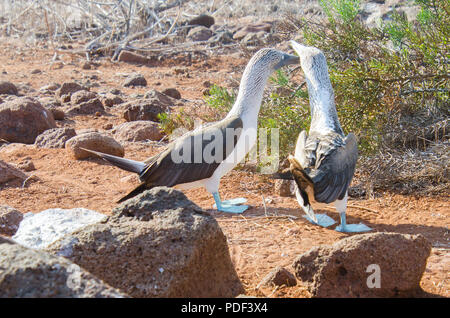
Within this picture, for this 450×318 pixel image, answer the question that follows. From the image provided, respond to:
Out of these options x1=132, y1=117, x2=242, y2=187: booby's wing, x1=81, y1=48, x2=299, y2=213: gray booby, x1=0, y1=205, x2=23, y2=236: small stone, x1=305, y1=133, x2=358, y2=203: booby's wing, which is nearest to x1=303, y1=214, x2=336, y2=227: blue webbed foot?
x1=305, y1=133, x2=358, y2=203: booby's wing

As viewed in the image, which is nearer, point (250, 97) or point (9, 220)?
point (9, 220)

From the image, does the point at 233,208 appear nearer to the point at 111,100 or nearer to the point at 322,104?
the point at 322,104

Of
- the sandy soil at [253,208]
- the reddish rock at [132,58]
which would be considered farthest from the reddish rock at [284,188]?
the reddish rock at [132,58]

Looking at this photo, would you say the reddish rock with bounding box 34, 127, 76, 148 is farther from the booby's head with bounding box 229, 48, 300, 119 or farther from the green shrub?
the green shrub

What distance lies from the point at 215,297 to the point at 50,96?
815 cm

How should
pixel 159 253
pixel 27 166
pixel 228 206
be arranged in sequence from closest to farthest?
1. pixel 159 253
2. pixel 228 206
3. pixel 27 166

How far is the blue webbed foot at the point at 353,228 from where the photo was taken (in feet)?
14.8

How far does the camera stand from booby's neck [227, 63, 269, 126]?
5.20m

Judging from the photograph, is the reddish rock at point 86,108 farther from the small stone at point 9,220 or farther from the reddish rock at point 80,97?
the small stone at point 9,220

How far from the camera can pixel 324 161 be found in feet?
13.8

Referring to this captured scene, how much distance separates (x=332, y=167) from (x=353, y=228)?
67 cm

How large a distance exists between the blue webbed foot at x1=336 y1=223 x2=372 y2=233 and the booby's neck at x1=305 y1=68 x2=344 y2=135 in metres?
0.81

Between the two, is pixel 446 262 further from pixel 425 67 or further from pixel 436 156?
pixel 425 67

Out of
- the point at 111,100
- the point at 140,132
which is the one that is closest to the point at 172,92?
the point at 111,100
